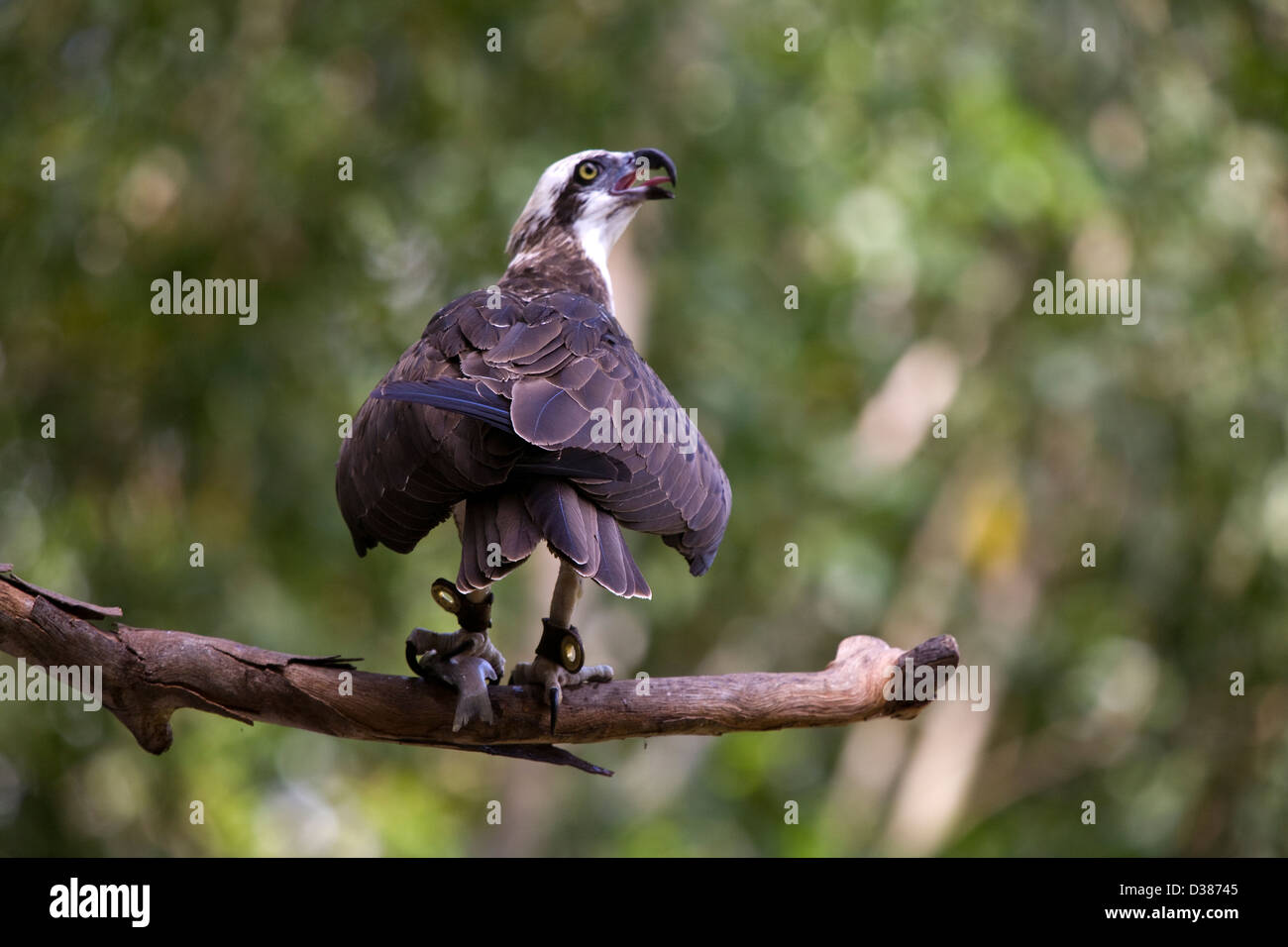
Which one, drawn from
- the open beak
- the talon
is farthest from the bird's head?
the talon

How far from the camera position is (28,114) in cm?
941

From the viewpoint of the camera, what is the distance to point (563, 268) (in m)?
6.38

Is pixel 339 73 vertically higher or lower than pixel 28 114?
higher

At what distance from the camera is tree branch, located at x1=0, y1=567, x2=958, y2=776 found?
4.74 meters

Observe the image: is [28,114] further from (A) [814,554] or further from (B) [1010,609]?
(B) [1010,609]

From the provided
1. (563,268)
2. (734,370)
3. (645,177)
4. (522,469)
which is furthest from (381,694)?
(734,370)

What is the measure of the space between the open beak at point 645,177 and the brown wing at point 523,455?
1.52 m

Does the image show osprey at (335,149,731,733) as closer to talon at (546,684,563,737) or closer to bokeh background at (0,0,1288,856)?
talon at (546,684,563,737)

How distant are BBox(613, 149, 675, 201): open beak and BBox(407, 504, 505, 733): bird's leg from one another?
2055 mm

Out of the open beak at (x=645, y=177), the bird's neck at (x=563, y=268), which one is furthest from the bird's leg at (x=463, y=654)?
the open beak at (x=645, y=177)

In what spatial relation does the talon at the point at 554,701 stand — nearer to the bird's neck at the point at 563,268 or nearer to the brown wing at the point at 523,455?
the brown wing at the point at 523,455

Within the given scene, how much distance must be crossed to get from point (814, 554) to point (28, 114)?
6.76m

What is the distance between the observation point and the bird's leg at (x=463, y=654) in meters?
4.90

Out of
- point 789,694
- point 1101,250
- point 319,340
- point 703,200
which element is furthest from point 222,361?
point 1101,250
